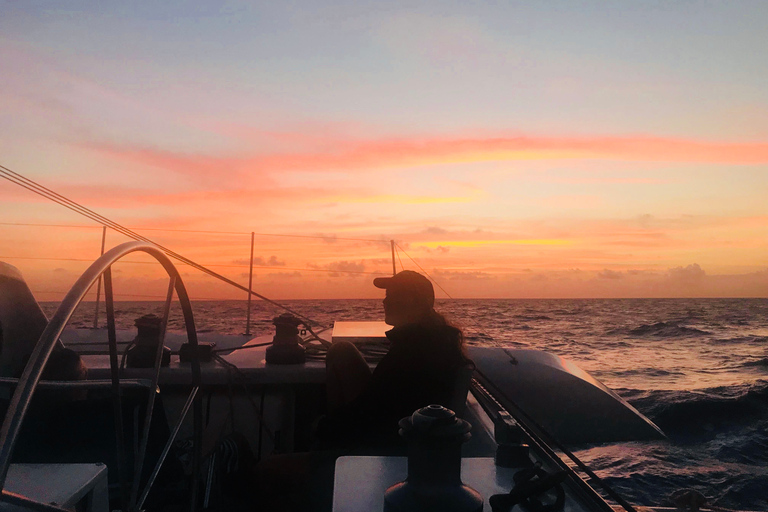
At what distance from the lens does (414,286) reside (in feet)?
7.38

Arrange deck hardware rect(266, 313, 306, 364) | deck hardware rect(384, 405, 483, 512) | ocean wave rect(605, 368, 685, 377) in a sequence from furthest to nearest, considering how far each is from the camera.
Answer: ocean wave rect(605, 368, 685, 377)
deck hardware rect(266, 313, 306, 364)
deck hardware rect(384, 405, 483, 512)

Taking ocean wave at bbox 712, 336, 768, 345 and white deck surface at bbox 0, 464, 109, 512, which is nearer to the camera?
white deck surface at bbox 0, 464, 109, 512

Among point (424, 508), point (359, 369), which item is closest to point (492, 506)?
point (424, 508)

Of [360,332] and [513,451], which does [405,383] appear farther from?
[360,332]

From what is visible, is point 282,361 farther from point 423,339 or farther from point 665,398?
point 665,398

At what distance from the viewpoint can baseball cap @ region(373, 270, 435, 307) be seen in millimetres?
2240

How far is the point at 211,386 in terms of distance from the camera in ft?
10.0

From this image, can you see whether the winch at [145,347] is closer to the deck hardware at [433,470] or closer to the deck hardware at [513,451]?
the deck hardware at [513,451]

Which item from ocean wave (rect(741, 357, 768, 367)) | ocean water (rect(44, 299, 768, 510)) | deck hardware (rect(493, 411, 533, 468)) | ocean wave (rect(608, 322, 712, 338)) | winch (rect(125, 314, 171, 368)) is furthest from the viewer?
ocean wave (rect(608, 322, 712, 338))

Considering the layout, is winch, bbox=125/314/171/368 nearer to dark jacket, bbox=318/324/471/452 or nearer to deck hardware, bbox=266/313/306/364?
deck hardware, bbox=266/313/306/364

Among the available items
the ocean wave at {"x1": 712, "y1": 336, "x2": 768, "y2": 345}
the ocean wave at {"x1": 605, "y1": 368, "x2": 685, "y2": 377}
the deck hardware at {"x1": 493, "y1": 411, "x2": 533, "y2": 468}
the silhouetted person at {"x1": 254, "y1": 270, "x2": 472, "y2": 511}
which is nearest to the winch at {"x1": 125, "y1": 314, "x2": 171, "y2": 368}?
the silhouetted person at {"x1": 254, "y1": 270, "x2": 472, "y2": 511}

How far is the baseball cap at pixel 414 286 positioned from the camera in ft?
7.35

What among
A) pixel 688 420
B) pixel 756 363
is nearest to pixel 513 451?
pixel 688 420

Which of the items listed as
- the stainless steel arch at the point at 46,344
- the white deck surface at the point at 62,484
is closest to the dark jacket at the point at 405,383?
the white deck surface at the point at 62,484
